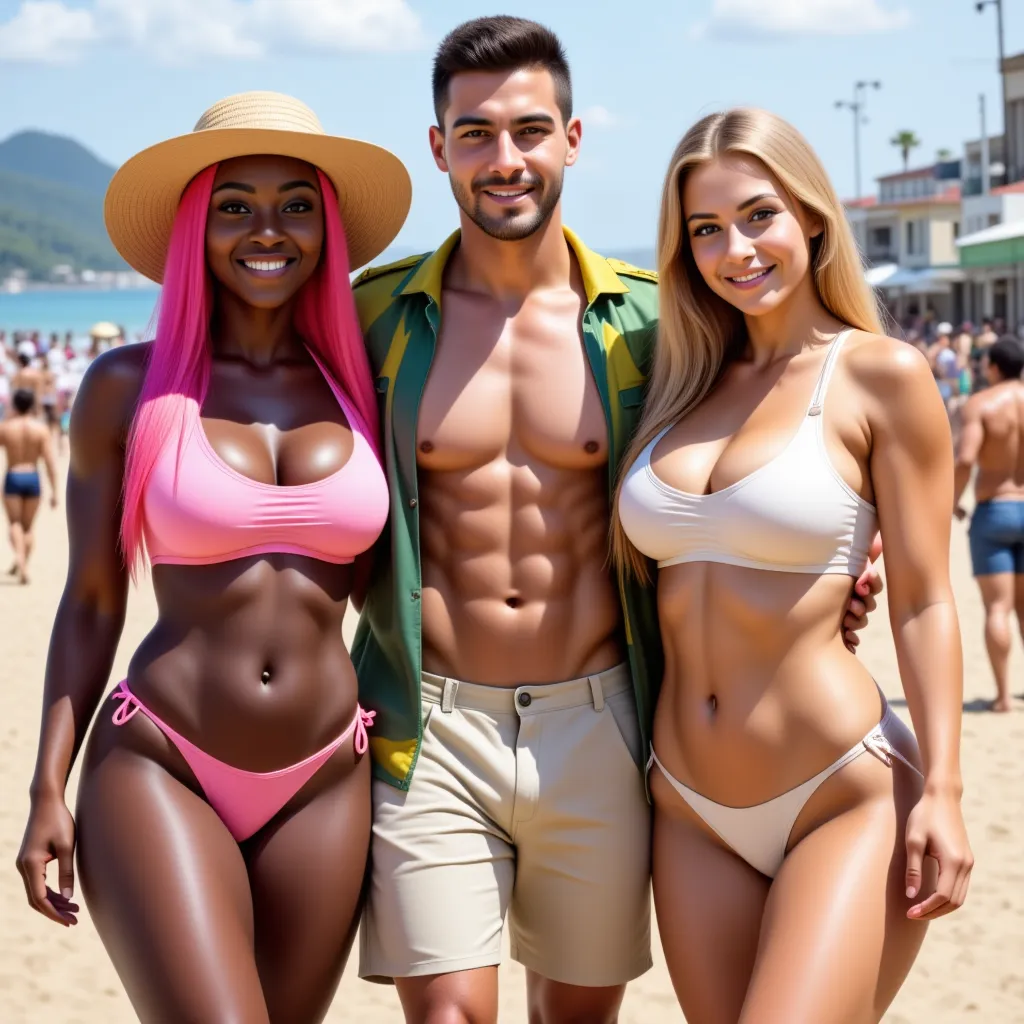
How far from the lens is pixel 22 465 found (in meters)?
13.9

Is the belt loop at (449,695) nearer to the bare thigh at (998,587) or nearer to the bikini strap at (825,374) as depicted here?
the bikini strap at (825,374)

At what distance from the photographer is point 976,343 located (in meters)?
28.4

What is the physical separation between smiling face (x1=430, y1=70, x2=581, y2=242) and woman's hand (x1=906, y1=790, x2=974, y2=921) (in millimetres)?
1729

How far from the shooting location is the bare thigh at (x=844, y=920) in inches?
114

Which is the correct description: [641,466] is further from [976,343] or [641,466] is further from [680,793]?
[976,343]

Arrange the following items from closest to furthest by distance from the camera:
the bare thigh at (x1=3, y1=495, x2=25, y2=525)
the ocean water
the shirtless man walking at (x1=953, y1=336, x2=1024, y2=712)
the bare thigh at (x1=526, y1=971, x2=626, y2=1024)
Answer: the bare thigh at (x1=526, y1=971, x2=626, y2=1024), the shirtless man walking at (x1=953, y1=336, x2=1024, y2=712), the bare thigh at (x1=3, y1=495, x2=25, y2=525), the ocean water

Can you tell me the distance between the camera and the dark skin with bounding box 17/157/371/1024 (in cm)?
301

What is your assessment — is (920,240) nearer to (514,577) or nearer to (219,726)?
(514,577)

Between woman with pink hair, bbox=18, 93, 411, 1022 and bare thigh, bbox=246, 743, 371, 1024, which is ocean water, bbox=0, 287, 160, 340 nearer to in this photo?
woman with pink hair, bbox=18, 93, 411, 1022

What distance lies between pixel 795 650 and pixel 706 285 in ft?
3.30

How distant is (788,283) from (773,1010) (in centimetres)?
162

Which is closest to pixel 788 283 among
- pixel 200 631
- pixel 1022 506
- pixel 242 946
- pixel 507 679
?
pixel 507 679

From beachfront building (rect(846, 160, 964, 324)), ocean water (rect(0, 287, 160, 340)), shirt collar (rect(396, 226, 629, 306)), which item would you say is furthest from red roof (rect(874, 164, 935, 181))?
shirt collar (rect(396, 226, 629, 306))

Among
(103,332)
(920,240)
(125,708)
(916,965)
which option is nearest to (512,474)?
(125,708)
